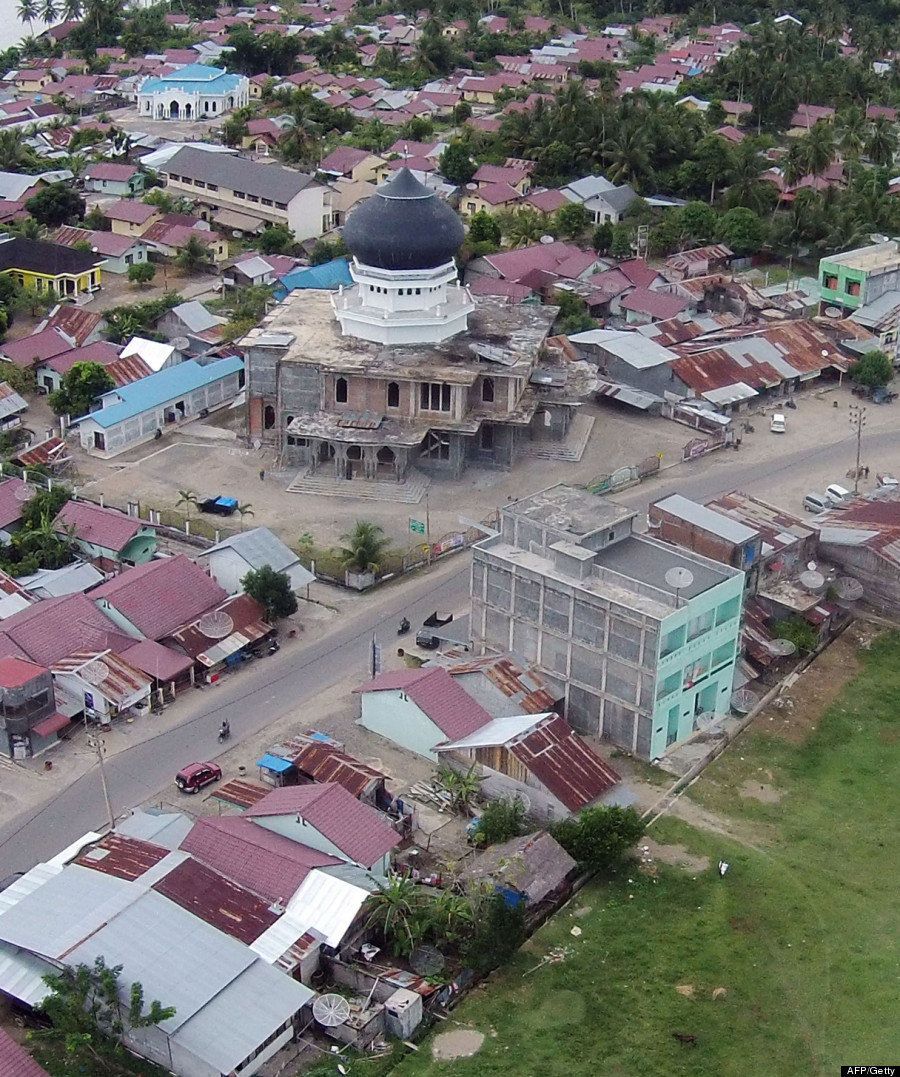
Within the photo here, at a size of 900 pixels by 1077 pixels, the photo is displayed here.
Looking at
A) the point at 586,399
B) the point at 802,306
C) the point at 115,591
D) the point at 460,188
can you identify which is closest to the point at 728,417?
the point at 586,399

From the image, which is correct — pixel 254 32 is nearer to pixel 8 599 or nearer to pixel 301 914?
pixel 8 599

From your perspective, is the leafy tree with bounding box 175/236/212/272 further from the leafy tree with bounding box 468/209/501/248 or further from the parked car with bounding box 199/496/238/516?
the parked car with bounding box 199/496/238/516

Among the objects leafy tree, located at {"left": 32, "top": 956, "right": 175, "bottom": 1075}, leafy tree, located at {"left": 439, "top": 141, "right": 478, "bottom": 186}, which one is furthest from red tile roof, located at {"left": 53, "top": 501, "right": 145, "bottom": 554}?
leafy tree, located at {"left": 439, "top": 141, "right": 478, "bottom": 186}

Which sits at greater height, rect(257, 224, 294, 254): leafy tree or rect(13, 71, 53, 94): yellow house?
rect(257, 224, 294, 254): leafy tree

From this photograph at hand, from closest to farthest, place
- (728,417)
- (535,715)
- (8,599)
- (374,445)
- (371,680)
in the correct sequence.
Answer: (535,715) → (371,680) → (8,599) → (374,445) → (728,417)

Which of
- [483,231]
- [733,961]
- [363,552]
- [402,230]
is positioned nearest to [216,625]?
[363,552]
